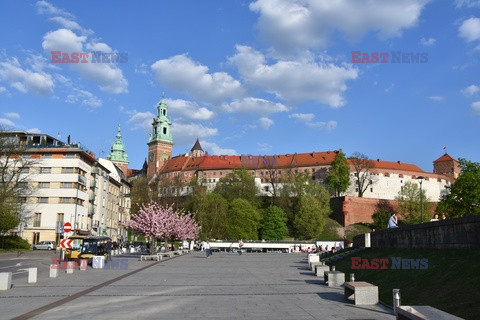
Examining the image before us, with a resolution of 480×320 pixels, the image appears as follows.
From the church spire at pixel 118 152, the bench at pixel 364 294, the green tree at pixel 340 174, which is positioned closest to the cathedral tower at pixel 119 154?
the church spire at pixel 118 152

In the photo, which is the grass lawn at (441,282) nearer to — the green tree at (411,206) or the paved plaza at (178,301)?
the paved plaza at (178,301)

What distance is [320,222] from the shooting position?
9212 centimetres

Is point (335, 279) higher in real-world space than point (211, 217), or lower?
lower

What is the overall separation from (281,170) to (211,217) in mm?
57975

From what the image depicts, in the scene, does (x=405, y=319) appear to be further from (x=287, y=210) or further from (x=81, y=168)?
(x=287, y=210)

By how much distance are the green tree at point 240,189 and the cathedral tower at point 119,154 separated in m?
78.7

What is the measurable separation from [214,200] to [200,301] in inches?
2971

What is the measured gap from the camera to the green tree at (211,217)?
86188 millimetres

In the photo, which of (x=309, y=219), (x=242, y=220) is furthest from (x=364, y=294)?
(x=309, y=219)

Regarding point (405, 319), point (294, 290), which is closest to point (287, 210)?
point (294, 290)

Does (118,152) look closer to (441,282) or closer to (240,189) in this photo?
(240,189)

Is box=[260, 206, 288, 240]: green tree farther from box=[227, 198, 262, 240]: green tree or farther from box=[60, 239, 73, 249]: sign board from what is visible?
box=[60, 239, 73, 249]: sign board
